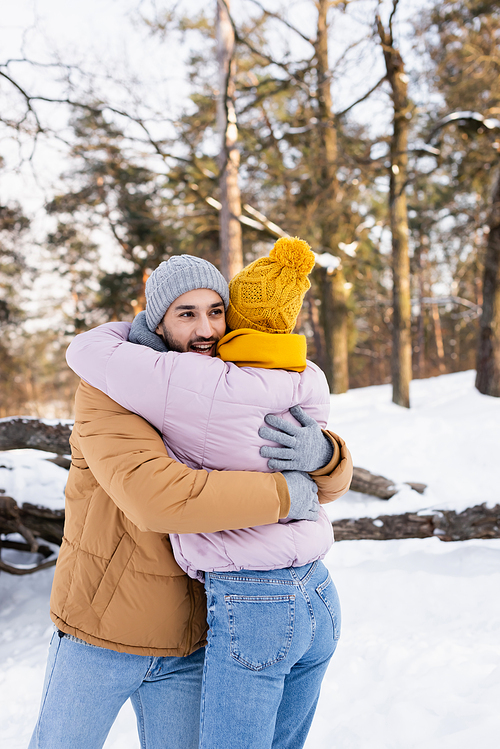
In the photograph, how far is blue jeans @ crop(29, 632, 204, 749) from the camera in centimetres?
141

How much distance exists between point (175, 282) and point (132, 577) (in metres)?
0.96

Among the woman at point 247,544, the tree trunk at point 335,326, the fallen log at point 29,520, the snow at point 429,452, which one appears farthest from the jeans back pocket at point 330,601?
the tree trunk at point 335,326

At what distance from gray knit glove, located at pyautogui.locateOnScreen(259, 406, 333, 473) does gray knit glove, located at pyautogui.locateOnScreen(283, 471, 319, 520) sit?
0.09 ft

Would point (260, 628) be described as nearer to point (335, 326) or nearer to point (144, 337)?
point (144, 337)

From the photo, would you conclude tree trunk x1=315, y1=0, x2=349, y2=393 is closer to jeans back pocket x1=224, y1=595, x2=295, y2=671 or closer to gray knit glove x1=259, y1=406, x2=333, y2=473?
gray knit glove x1=259, y1=406, x2=333, y2=473

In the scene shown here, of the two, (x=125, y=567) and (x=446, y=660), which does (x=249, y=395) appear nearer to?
(x=125, y=567)

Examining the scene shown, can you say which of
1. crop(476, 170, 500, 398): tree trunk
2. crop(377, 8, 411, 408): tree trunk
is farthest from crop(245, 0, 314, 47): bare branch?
crop(476, 170, 500, 398): tree trunk

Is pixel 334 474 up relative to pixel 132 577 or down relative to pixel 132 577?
up

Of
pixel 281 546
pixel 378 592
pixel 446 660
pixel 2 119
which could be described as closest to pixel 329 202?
pixel 2 119

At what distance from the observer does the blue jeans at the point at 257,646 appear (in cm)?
129

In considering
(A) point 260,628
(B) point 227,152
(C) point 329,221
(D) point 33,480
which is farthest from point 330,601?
(C) point 329,221

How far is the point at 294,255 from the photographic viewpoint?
1566 mm

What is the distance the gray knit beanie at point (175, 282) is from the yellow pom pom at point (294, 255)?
257 mm

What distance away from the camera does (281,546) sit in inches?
54.8
